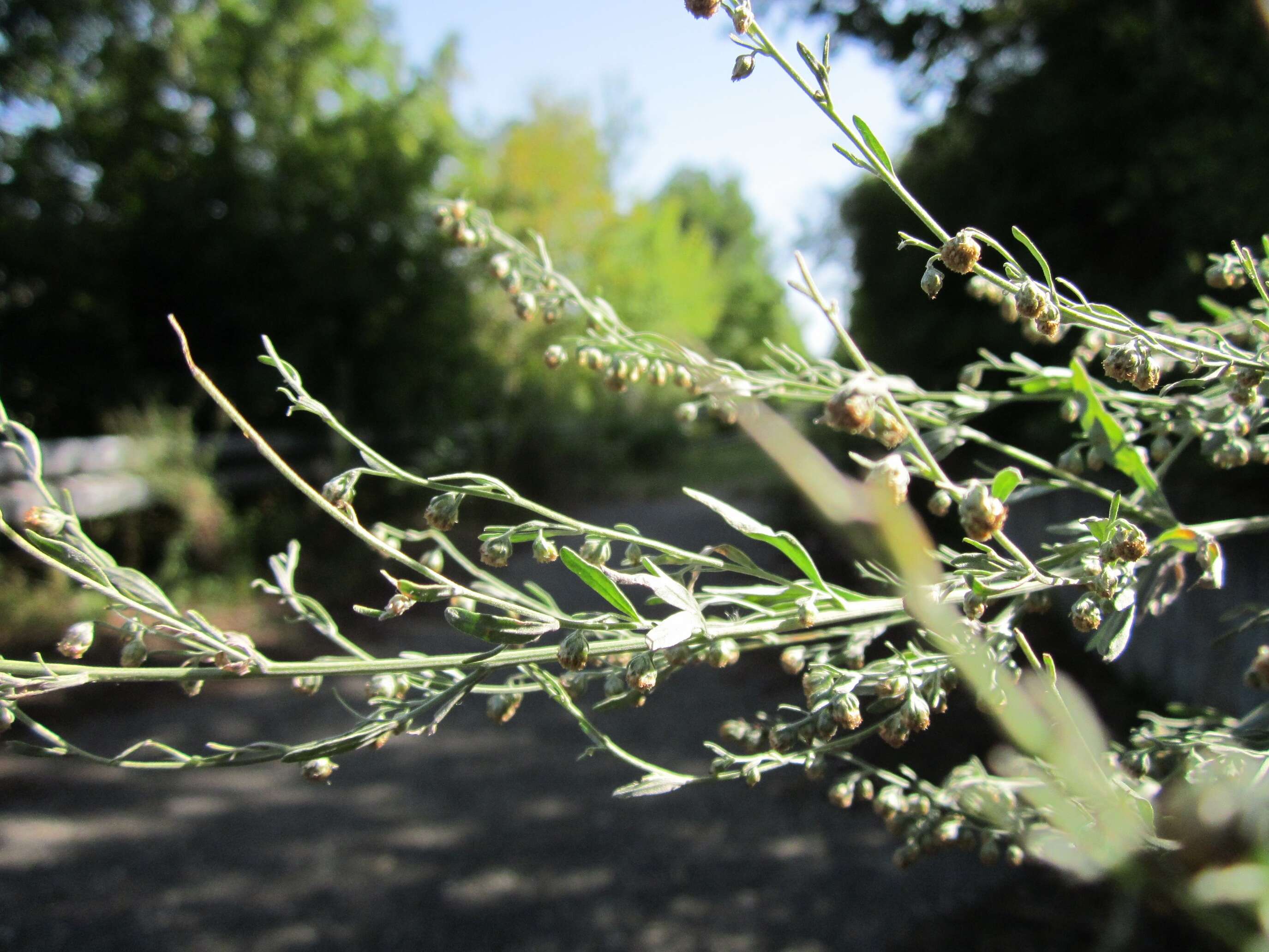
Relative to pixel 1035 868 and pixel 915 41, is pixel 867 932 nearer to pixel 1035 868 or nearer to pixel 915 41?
pixel 1035 868

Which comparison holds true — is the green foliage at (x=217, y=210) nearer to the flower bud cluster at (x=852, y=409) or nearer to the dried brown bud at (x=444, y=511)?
the dried brown bud at (x=444, y=511)

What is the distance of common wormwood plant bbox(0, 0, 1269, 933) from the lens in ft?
1.78

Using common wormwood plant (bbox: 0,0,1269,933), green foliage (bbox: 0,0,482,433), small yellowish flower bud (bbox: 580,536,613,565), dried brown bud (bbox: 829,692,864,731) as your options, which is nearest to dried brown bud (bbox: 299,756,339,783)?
common wormwood plant (bbox: 0,0,1269,933)

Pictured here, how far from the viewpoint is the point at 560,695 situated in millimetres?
676

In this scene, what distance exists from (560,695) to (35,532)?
0.39 m

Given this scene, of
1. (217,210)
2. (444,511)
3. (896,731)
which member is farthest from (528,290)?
(217,210)

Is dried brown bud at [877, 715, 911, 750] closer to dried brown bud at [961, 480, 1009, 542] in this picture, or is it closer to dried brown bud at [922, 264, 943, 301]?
dried brown bud at [961, 480, 1009, 542]

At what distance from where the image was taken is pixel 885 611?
73cm

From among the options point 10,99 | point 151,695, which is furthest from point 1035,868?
point 10,99

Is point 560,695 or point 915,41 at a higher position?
point 915,41

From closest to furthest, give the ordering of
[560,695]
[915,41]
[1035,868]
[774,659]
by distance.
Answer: [560,695] < [1035,868] < [915,41] < [774,659]

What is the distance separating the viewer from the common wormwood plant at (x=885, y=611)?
0.54m

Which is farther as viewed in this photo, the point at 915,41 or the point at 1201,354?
the point at 915,41

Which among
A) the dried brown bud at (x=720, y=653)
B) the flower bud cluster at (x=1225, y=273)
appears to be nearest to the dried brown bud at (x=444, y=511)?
the dried brown bud at (x=720, y=653)
